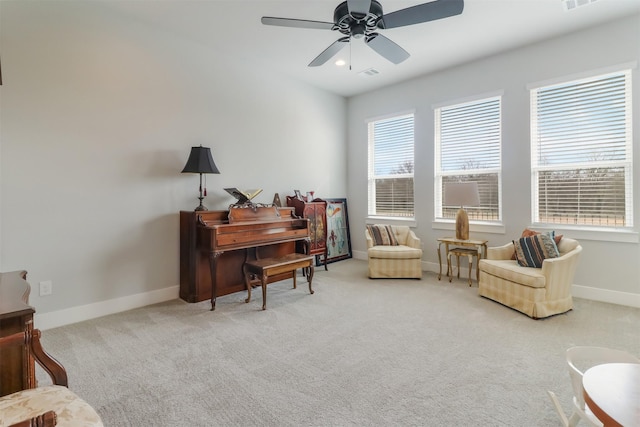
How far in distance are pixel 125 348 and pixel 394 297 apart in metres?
2.73

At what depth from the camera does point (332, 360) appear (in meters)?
2.32

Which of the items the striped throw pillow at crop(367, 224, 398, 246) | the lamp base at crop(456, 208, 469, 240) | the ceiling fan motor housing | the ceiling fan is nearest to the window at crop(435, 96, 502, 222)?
the lamp base at crop(456, 208, 469, 240)

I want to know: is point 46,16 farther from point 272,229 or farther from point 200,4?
point 272,229

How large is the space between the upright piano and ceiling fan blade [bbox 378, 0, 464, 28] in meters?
2.44

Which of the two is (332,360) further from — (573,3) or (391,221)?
(573,3)

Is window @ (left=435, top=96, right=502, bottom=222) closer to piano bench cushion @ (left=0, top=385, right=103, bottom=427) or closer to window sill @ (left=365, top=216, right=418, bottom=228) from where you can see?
window sill @ (left=365, top=216, right=418, bottom=228)

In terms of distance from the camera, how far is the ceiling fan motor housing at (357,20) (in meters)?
2.49

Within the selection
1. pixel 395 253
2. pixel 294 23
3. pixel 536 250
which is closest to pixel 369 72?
pixel 294 23

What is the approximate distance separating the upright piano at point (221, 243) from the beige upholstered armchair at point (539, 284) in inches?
98.4

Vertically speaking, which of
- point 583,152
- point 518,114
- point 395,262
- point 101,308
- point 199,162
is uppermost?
point 518,114

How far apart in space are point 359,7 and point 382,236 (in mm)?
3192

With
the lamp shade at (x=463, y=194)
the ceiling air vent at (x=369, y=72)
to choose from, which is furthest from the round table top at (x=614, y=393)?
the ceiling air vent at (x=369, y=72)

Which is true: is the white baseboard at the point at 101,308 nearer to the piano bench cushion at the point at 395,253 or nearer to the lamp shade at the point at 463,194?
the piano bench cushion at the point at 395,253

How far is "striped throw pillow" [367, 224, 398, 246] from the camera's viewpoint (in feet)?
15.9
